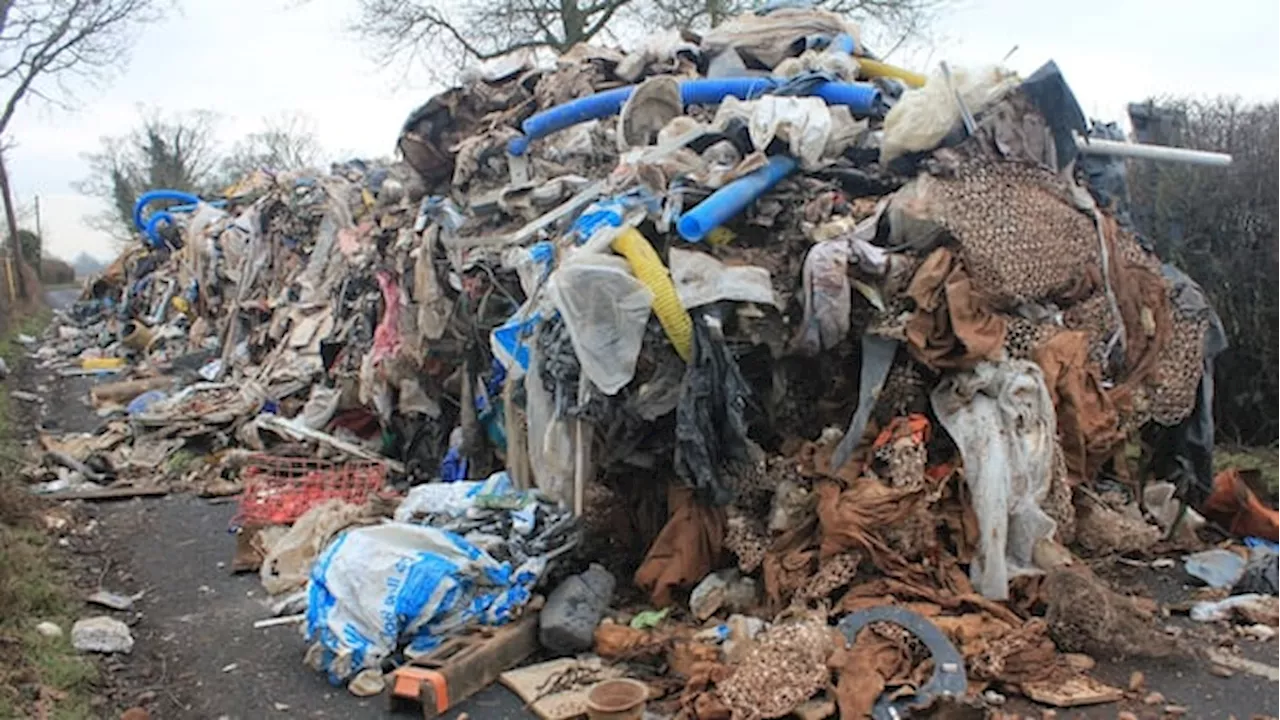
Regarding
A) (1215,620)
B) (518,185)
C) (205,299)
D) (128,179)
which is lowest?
(1215,620)

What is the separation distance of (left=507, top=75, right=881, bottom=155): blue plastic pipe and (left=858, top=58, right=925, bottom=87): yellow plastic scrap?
658 millimetres

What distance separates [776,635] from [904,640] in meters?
0.49

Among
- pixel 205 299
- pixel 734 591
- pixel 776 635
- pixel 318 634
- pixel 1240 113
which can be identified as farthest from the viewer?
pixel 205 299

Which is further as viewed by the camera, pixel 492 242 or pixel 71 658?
pixel 492 242

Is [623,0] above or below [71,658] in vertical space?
above

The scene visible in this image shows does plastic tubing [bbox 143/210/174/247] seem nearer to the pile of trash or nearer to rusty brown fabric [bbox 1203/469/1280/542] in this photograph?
the pile of trash

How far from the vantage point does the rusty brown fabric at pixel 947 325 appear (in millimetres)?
4535

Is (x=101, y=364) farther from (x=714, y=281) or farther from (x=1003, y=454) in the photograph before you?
(x=1003, y=454)

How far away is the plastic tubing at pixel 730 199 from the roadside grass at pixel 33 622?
3202 mm

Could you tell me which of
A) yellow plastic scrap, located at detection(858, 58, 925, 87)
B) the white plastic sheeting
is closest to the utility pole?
yellow plastic scrap, located at detection(858, 58, 925, 87)

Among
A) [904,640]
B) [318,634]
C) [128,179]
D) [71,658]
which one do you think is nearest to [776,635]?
[904,640]

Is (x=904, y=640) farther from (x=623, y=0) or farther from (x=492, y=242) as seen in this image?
(x=623, y=0)

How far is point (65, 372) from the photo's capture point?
14.1 m

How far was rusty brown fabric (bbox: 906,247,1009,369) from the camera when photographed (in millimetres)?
4535
